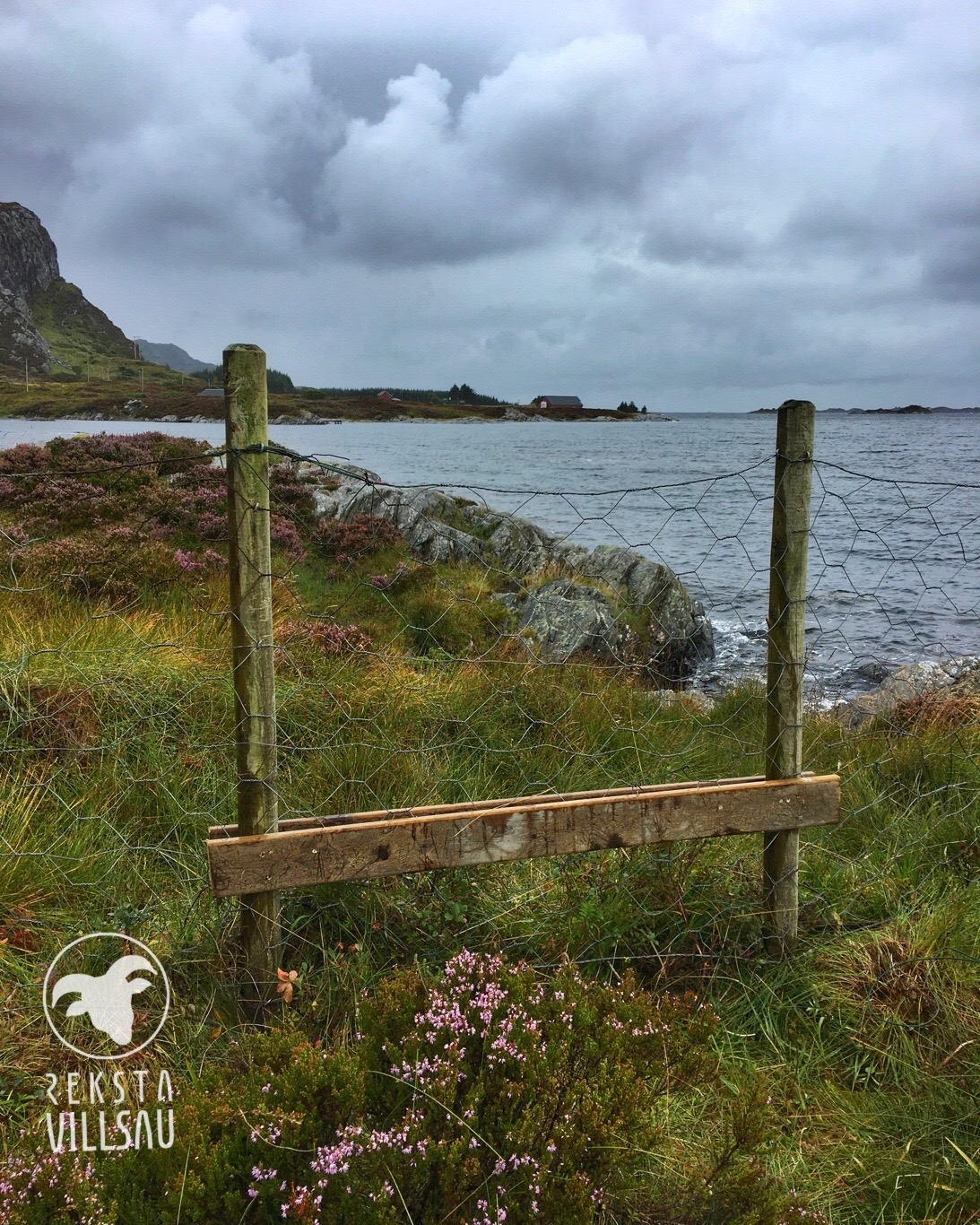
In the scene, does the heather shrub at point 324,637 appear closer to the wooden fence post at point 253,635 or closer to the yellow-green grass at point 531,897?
the yellow-green grass at point 531,897

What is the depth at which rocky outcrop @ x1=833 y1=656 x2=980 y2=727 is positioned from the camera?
876cm

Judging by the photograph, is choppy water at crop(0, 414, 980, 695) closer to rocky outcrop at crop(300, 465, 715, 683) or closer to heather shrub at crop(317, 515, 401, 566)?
rocky outcrop at crop(300, 465, 715, 683)

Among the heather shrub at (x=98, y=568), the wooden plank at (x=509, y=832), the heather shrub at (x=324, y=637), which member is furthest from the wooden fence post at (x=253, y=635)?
the heather shrub at (x=98, y=568)

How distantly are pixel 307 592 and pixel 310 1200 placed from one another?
945 centimetres

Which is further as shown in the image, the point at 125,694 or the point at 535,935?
the point at 125,694

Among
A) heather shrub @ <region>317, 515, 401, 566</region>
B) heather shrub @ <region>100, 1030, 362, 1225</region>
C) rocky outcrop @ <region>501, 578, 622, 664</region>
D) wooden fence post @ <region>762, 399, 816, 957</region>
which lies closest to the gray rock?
rocky outcrop @ <region>501, 578, 622, 664</region>

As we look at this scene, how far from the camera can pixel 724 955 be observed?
3.79 meters

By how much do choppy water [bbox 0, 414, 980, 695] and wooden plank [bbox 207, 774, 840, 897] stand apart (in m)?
1.14

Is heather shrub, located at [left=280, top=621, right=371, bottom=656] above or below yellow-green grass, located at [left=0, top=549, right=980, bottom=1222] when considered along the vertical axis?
above

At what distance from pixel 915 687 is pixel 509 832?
851cm

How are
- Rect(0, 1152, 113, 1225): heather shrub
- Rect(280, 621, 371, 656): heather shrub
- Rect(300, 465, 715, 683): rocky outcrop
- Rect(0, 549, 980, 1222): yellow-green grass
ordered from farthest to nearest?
Rect(300, 465, 715, 683): rocky outcrop, Rect(280, 621, 371, 656): heather shrub, Rect(0, 549, 980, 1222): yellow-green grass, Rect(0, 1152, 113, 1225): heather shrub

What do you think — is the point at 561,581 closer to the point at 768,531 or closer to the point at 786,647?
the point at 786,647

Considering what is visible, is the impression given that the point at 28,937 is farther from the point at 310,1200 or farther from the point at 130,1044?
the point at 310,1200

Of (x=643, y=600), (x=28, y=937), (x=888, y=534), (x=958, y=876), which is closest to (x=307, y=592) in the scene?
(x=643, y=600)
